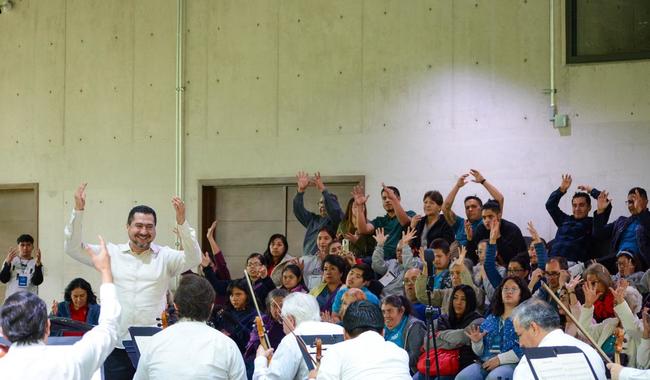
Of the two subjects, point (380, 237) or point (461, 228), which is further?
point (461, 228)

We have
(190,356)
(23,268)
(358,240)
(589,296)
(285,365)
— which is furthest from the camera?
(23,268)

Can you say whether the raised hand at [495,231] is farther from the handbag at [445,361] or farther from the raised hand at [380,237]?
the handbag at [445,361]

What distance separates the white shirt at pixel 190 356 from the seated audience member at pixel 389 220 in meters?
4.26

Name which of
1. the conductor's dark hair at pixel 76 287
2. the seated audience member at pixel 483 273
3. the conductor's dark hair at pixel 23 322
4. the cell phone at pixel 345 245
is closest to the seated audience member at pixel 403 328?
the seated audience member at pixel 483 273

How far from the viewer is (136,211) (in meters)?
5.25

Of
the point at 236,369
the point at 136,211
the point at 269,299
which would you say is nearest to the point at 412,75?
the point at 269,299

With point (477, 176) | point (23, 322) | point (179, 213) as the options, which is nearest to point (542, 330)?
point (179, 213)

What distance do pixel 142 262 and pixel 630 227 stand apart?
165 inches

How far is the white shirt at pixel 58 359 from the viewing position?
3.15m

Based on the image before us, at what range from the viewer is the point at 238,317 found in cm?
717

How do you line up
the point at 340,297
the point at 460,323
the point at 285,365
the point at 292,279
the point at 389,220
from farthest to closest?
the point at 389,220 → the point at 292,279 → the point at 340,297 → the point at 460,323 → the point at 285,365

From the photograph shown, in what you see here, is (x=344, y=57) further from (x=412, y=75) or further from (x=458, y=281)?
(x=458, y=281)

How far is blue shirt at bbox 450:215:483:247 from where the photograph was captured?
809 cm

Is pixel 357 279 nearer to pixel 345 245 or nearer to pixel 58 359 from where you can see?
pixel 345 245
